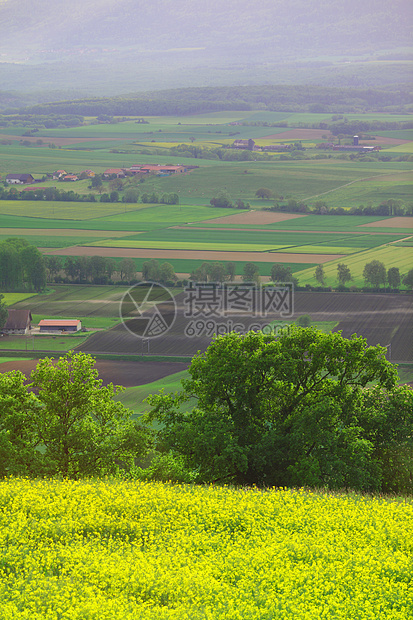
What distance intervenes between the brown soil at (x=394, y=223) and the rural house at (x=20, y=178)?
202 feet

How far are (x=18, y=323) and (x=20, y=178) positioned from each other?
7740cm

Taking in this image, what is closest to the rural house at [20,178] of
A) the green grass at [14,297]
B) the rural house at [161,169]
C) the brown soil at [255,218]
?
the rural house at [161,169]

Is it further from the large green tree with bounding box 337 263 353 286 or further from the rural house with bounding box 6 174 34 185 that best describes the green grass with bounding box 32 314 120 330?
the rural house with bounding box 6 174 34 185

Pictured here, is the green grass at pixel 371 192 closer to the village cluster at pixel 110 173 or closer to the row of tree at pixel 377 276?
the village cluster at pixel 110 173

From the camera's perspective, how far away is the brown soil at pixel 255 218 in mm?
100894

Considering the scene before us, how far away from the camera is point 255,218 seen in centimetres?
10294

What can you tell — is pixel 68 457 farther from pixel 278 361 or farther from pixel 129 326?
pixel 129 326

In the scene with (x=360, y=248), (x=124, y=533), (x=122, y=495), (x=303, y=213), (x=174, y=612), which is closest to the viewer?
(x=174, y=612)

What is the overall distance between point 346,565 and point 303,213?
9744 centimetres

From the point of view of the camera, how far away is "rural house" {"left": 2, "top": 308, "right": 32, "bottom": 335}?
194ft

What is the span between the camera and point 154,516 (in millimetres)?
15102

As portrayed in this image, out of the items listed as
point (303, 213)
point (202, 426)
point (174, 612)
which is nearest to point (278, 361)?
point (202, 426)

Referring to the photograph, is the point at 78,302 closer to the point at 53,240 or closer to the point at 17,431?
the point at 53,240

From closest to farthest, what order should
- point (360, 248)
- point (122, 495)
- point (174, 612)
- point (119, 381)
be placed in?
point (174, 612) → point (122, 495) → point (119, 381) → point (360, 248)
